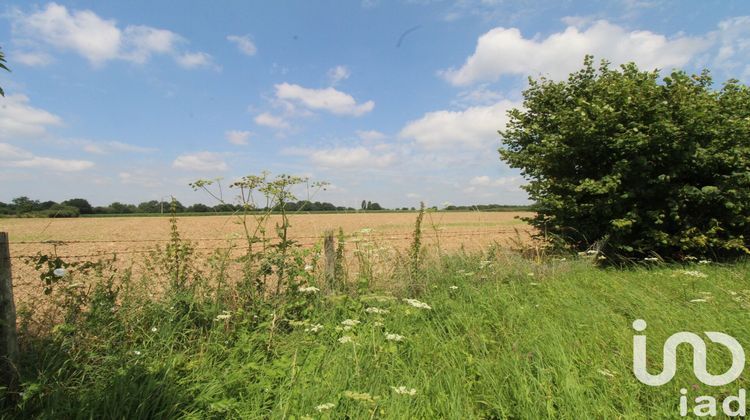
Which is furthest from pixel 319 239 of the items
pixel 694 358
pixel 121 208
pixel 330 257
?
pixel 121 208

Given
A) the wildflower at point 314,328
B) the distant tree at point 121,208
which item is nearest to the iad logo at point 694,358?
the wildflower at point 314,328

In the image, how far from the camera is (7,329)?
2795 mm

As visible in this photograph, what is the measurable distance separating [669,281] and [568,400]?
14.9 feet

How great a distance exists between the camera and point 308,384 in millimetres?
2721

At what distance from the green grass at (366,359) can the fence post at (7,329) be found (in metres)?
0.09

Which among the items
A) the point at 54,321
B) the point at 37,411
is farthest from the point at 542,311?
the point at 54,321

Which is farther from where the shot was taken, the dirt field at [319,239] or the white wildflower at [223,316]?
the dirt field at [319,239]

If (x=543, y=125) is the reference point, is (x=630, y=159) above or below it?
below

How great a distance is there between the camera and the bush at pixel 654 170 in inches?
299

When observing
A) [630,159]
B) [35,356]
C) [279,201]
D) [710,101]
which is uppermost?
[710,101]

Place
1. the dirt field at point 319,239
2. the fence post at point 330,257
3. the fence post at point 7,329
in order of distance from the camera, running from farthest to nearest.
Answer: the fence post at point 330,257 → the dirt field at point 319,239 → the fence post at point 7,329

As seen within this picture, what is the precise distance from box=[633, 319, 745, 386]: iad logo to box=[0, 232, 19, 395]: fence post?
4749 mm

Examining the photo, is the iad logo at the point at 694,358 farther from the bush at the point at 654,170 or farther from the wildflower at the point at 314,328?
the bush at the point at 654,170

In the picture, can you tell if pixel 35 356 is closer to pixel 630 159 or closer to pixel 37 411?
pixel 37 411
